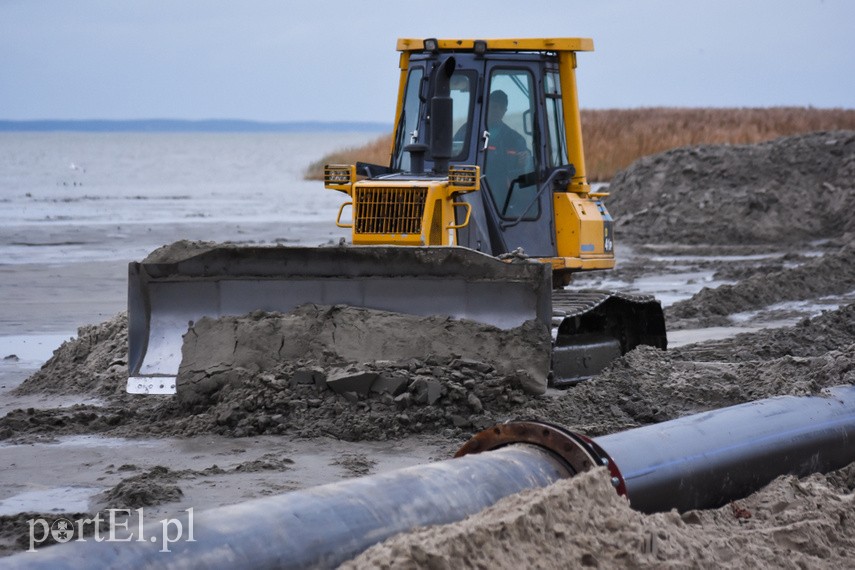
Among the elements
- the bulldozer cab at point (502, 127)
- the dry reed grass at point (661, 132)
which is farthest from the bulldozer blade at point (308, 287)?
the dry reed grass at point (661, 132)

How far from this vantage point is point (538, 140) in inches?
371

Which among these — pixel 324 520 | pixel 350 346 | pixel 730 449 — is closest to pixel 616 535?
pixel 324 520

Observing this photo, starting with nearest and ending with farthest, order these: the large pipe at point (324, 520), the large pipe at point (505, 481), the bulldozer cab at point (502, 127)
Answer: the large pipe at point (324, 520)
the large pipe at point (505, 481)
the bulldozer cab at point (502, 127)

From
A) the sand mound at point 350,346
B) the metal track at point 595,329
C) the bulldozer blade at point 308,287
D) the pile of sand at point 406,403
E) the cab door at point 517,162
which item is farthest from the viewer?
the cab door at point 517,162

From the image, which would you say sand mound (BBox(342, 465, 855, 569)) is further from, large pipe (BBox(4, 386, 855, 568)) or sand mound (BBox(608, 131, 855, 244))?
sand mound (BBox(608, 131, 855, 244))

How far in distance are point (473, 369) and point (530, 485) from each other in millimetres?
3357

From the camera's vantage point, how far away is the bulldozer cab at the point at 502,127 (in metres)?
9.23

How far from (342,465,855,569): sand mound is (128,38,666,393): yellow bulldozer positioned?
2877mm

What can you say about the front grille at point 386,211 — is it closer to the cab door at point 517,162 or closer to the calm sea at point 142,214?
the cab door at point 517,162

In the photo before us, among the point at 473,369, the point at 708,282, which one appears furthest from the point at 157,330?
the point at 708,282

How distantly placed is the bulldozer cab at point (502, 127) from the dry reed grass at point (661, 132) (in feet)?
85.6

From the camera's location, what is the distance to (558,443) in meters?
4.41

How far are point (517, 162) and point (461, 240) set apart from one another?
93 cm

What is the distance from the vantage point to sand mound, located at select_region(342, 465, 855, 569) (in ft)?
12.0
